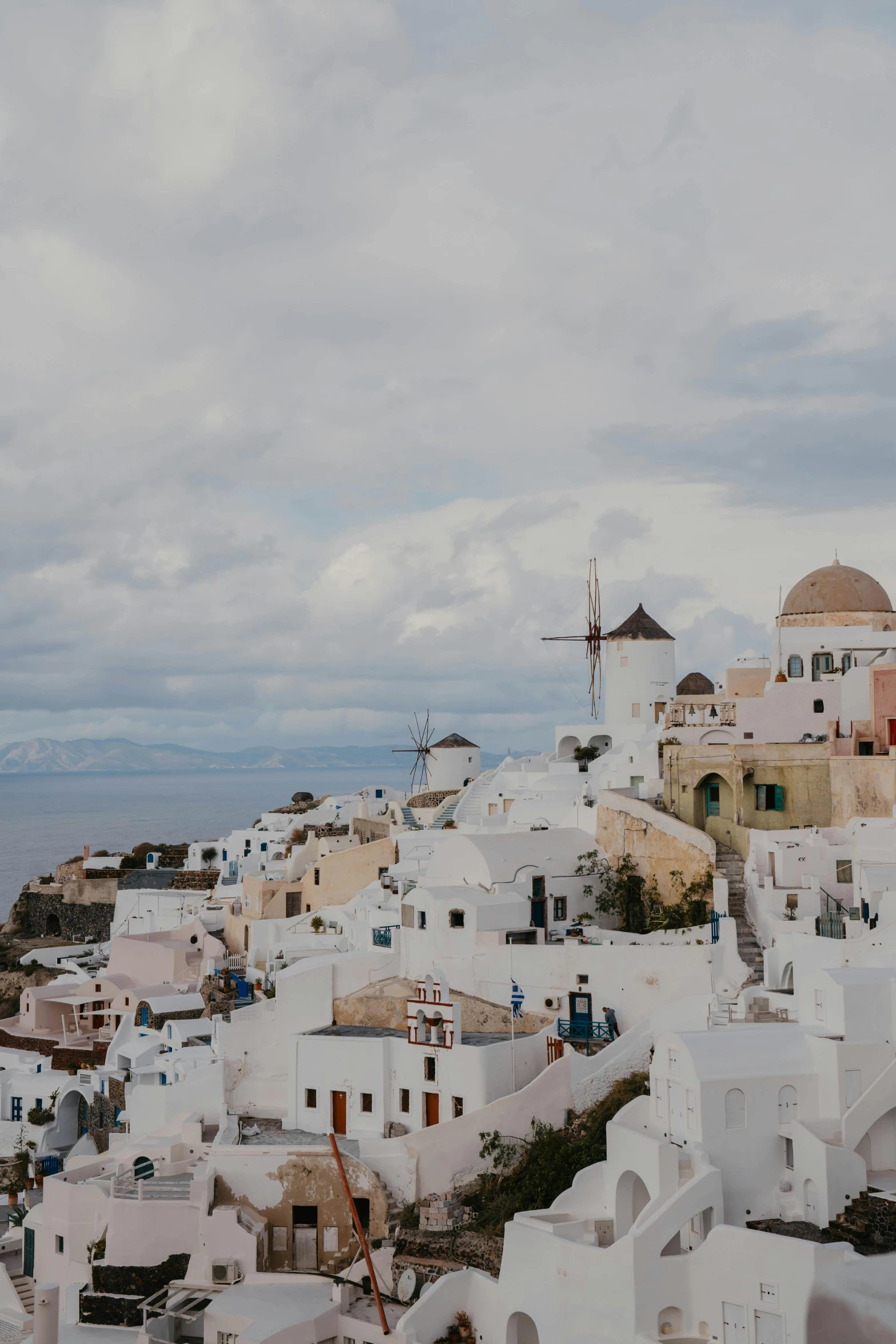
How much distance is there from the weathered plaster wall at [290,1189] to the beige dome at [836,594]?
1822cm

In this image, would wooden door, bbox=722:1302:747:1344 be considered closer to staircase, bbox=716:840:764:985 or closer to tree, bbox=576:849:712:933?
staircase, bbox=716:840:764:985

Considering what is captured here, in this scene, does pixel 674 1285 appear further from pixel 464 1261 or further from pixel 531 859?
pixel 531 859

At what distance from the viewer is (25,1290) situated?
2214cm

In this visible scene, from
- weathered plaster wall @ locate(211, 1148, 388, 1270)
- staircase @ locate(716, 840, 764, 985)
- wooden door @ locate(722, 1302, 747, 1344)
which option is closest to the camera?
wooden door @ locate(722, 1302, 747, 1344)

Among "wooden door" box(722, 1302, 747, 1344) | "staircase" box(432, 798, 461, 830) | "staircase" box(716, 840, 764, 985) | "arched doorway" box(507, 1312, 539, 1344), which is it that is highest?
"staircase" box(432, 798, 461, 830)

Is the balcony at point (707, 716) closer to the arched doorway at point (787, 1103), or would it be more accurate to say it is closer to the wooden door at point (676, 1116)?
the wooden door at point (676, 1116)

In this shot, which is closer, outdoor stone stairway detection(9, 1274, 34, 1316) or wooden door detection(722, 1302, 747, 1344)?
wooden door detection(722, 1302, 747, 1344)

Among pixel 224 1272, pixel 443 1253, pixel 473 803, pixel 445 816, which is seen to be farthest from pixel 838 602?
pixel 224 1272

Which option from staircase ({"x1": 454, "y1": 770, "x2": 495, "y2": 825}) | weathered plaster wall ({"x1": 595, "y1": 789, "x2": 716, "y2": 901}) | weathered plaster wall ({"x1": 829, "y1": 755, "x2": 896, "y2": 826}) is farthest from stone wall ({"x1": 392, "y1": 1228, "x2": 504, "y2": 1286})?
staircase ({"x1": 454, "y1": 770, "x2": 495, "y2": 825})

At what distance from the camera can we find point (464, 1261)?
1794 cm

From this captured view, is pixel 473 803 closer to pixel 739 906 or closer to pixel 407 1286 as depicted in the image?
pixel 739 906

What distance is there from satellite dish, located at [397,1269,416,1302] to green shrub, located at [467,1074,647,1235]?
44.1 inches

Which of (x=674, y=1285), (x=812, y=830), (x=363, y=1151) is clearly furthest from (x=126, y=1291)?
(x=812, y=830)

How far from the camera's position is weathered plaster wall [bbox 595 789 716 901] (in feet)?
80.5
